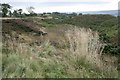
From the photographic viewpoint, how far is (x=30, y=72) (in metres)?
5.40

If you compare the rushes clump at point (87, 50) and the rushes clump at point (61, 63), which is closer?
the rushes clump at point (61, 63)

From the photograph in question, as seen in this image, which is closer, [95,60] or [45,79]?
[45,79]

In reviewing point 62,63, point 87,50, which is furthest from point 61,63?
point 87,50

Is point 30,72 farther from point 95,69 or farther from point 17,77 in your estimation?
point 95,69

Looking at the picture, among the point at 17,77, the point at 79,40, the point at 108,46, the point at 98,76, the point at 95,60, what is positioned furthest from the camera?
the point at 108,46

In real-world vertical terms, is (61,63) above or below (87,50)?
below

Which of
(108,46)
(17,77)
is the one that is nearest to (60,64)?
(17,77)

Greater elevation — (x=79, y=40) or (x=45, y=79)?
(x=79, y=40)

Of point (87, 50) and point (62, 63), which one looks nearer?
point (62, 63)

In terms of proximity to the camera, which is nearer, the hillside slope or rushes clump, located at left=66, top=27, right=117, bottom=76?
the hillside slope

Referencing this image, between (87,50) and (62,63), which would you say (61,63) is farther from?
(87,50)

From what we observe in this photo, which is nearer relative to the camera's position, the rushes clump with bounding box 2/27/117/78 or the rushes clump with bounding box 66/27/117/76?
the rushes clump with bounding box 2/27/117/78

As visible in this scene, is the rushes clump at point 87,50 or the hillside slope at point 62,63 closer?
the hillside slope at point 62,63

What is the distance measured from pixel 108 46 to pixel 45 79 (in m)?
5.42
